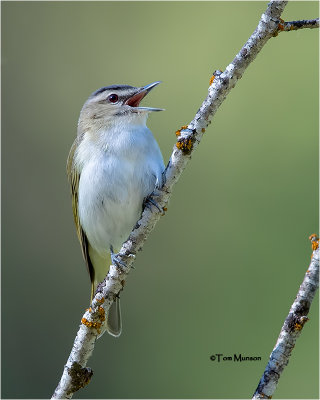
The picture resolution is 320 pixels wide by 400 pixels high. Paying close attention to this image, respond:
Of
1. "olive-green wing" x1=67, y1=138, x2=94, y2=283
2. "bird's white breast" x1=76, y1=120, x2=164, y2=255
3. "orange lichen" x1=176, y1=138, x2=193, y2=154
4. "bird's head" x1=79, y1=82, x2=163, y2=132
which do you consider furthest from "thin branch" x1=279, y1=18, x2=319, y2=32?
"olive-green wing" x1=67, y1=138, x2=94, y2=283

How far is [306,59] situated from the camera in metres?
8.40

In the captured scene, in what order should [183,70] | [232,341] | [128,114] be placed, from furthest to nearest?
[183,70], [232,341], [128,114]

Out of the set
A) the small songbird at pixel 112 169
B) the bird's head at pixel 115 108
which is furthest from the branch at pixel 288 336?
the bird's head at pixel 115 108

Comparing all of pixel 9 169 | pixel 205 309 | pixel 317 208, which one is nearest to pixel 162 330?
pixel 205 309

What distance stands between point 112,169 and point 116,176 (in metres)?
0.06

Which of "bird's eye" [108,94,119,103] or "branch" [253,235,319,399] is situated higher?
"bird's eye" [108,94,119,103]

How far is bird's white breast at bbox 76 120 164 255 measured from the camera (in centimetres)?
502

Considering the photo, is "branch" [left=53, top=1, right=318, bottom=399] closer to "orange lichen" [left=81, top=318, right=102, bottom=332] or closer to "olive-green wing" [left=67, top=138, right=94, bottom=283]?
"orange lichen" [left=81, top=318, right=102, bottom=332]

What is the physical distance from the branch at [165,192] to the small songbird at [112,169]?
0.69 meters

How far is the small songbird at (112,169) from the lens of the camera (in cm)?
505

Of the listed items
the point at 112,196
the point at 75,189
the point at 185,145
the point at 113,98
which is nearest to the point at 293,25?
the point at 185,145

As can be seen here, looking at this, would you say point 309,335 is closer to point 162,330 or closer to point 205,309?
point 205,309

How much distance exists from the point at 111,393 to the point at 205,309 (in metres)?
1.48

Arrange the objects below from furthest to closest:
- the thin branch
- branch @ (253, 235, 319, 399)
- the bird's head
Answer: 1. the bird's head
2. the thin branch
3. branch @ (253, 235, 319, 399)
